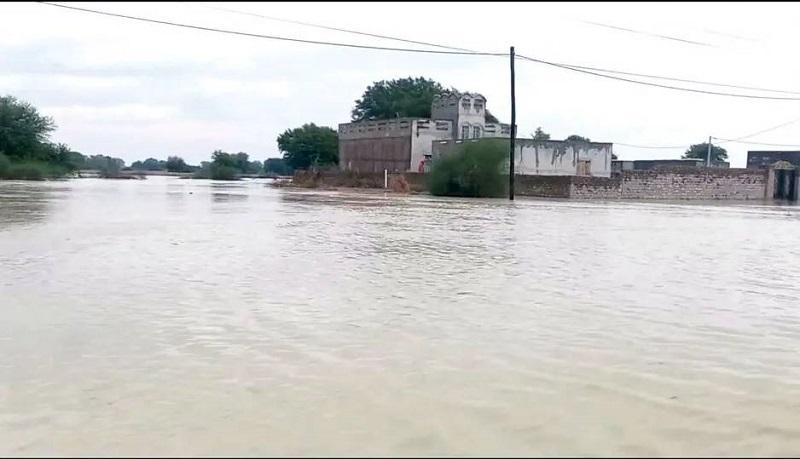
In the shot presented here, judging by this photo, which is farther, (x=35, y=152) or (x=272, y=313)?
(x=35, y=152)

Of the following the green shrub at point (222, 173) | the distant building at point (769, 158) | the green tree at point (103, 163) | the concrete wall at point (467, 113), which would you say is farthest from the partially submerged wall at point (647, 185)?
the green tree at point (103, 163)

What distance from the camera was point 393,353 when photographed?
521 cm

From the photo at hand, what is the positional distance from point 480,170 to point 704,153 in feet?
176

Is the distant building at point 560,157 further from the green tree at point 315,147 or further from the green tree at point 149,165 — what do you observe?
the green tree at point 149,165

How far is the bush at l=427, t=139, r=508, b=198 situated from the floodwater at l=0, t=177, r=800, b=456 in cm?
2484

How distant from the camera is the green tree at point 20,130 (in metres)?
56.7

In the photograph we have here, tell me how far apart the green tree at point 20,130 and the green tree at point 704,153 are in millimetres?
62281

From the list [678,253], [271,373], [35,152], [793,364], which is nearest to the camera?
[271,373]

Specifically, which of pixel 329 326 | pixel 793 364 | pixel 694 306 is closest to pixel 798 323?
pixel 694 306

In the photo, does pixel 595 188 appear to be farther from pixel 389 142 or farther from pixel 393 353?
pixel 393 353

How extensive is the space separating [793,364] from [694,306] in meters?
2.08

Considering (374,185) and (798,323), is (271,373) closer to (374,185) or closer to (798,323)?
(798,323)

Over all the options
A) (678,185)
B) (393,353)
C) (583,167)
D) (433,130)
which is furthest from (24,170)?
(393,353)

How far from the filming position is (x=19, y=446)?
11.6 ft
